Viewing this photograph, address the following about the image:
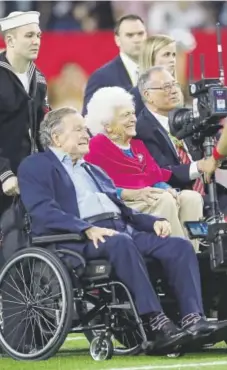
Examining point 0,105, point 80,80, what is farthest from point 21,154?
point 80,80

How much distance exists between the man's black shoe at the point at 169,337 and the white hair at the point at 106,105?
5.31 ft

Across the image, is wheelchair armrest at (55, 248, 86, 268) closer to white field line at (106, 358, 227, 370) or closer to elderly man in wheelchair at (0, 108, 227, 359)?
elderly man in wheelchair at (0, 108, 227, 359)

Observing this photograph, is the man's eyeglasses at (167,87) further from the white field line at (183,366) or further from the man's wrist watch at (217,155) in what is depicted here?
the white field line at (183,366)

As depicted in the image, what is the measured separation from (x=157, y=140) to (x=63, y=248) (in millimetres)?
1545

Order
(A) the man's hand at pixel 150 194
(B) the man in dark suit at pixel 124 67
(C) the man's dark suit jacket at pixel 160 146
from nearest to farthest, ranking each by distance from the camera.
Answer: (A) the man's hand at pixel 150 194
(C) the man's dark suit jacket at pixel 160 146
(B) the man in dark suit at pixel 124 67

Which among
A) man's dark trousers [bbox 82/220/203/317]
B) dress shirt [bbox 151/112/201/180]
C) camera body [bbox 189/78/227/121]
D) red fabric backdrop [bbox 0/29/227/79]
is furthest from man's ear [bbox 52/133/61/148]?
red fabric backdrop [bbox 0/29/227/79]

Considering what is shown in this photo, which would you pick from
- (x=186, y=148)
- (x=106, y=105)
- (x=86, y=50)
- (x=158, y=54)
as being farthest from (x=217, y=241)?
(x=86, y=50)

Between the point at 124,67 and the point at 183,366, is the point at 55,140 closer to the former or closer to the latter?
the point at 183,366

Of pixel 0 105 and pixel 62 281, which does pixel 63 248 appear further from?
pixel 0 105

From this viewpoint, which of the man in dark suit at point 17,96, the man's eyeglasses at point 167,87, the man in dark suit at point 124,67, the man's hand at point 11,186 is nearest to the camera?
the man's hand at point 11,186

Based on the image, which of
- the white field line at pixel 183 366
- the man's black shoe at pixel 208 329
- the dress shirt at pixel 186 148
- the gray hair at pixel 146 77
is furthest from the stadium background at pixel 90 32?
the white field line at pixel 183 366

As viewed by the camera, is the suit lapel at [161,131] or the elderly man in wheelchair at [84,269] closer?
the elderly man in wheelchair at [84,269]

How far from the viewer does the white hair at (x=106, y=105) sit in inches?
374

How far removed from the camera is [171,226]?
363 inches
